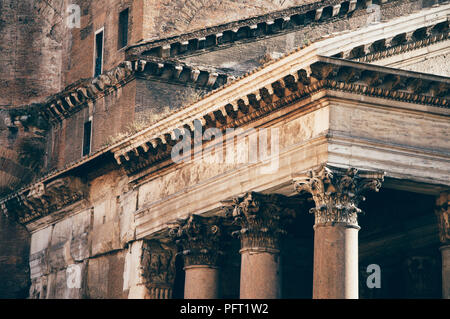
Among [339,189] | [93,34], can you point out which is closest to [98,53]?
[93,34]

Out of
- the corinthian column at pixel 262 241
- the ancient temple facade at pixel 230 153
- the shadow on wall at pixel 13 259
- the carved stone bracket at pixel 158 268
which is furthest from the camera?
the shadow on wall at pixel 13 259

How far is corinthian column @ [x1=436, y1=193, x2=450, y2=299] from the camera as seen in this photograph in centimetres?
1720

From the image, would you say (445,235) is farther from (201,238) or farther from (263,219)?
(201,238)

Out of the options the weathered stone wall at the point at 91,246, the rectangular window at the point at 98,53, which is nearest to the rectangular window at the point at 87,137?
the rectangular window at the point at 98,53

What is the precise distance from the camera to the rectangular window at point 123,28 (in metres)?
24.0

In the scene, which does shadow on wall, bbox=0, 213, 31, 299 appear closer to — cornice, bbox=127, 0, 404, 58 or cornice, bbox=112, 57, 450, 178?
cornice, bbox=127, 0, 404, 58

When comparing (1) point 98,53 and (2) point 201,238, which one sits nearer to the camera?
(2) point 201,238

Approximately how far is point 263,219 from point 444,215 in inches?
103

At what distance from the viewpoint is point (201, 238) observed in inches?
759

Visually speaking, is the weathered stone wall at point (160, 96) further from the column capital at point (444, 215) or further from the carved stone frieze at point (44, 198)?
the column capital at point (444, 215)

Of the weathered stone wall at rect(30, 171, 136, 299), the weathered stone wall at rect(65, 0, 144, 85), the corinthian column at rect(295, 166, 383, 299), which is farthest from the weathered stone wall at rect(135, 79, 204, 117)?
the corinthian column at rect(295, 166, 383, 299)

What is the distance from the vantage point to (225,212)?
60.4 ft
